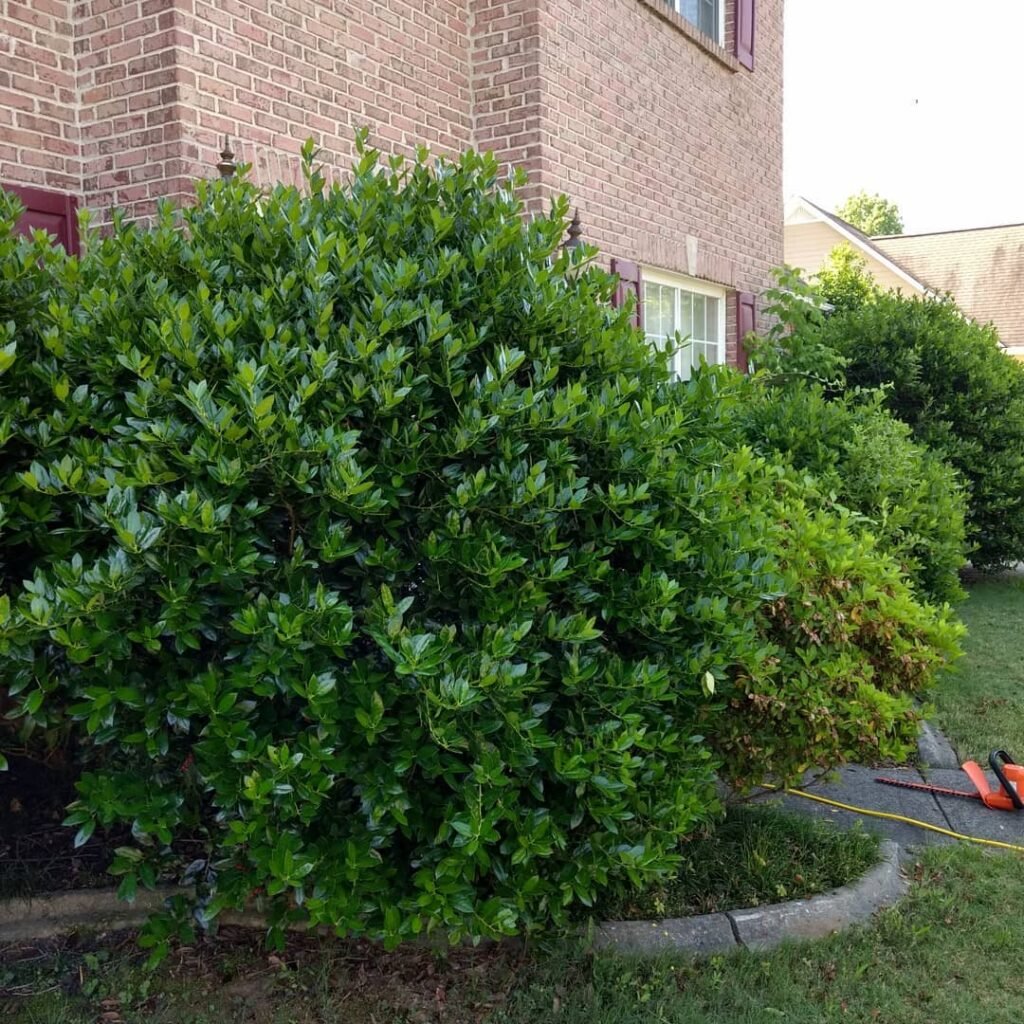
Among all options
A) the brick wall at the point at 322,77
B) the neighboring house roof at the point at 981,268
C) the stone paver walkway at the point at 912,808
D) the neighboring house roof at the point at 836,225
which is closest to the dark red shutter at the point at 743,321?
the brick wall at the point at 322,77

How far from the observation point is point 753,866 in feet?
11.5

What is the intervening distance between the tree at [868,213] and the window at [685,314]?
2309 inches

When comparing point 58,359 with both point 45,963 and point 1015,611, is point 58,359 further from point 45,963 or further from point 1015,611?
point 1015,611

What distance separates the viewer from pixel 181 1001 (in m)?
2.85

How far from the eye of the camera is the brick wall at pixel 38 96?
4352 mm

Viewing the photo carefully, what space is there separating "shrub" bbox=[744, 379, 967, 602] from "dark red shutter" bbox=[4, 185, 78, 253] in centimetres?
409

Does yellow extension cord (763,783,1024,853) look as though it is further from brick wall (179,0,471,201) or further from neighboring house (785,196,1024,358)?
neighboring house (785,196,1024,358)

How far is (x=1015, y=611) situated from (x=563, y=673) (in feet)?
24.2

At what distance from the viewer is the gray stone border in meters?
3.16

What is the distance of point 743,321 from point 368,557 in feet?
25.5

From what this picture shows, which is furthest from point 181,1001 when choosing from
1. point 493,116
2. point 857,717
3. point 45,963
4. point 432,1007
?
point 493,116

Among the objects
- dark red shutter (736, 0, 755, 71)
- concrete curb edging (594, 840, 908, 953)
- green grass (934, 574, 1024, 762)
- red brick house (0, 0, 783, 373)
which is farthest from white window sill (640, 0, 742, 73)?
concrete curb edging (594, 840, 908, 953)

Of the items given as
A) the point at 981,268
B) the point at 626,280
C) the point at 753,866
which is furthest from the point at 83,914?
the point at 981,268

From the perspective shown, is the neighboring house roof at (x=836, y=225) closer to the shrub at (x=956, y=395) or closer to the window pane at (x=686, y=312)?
the shrub at (x=956, y=395)
